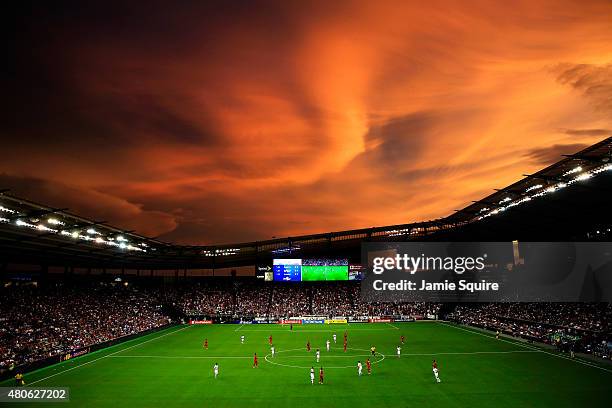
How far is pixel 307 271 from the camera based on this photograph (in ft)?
291

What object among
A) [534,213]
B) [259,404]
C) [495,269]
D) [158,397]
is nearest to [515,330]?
[534,213]

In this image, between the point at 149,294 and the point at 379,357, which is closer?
the point at 379,357

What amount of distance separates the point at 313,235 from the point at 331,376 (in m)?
60.5

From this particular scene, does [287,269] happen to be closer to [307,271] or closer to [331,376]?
[307,271]

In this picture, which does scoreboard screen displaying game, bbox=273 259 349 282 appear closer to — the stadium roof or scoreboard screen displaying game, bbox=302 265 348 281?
scoreboard screen displaying game, bbox=302 265 348 281

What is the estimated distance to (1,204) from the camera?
39.1 meters

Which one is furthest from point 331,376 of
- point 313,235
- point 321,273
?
point 313,235

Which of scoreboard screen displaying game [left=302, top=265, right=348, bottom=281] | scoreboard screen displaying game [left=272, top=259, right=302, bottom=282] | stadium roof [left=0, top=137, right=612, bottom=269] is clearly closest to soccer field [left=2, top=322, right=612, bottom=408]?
stadium roof [left=0, top=137, right=612, bottom=269]

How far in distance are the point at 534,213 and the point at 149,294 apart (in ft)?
228

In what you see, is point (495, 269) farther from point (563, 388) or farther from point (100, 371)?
point (100, 371)

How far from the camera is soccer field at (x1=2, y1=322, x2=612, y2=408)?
29.7 m

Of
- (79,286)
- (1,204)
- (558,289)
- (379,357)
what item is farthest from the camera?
(79,286)

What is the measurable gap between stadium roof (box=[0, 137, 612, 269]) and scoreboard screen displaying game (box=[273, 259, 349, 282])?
710 centimetres

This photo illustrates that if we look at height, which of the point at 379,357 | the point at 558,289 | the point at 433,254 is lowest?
the point at 379,357
